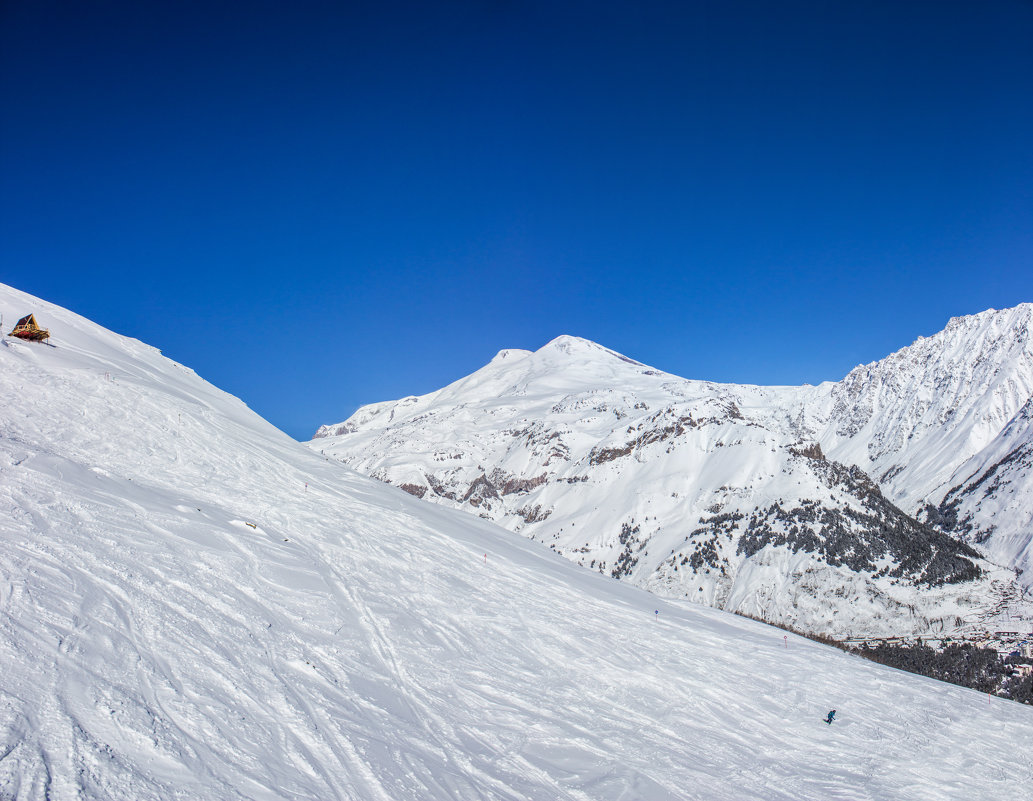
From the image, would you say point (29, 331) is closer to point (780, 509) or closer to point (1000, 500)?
point (780, 509)

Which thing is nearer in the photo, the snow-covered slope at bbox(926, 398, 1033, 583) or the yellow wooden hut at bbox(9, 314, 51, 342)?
the yellow wooden hut at bbox(9, 314, 51, 342)

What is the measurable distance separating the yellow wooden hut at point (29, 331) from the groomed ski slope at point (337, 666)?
1.50m

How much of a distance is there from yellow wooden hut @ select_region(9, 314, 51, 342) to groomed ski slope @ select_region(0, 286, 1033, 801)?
59.2 inches

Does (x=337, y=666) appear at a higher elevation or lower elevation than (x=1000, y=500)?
lower

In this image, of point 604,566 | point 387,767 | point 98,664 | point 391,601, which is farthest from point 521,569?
point 604,566

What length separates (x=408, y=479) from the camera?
194 meters

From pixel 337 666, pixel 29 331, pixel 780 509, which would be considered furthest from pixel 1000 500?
pixel 29 331

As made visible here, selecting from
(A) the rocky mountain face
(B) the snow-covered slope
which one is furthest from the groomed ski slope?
(B) the snow-covered slope

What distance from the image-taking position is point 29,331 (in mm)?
30203

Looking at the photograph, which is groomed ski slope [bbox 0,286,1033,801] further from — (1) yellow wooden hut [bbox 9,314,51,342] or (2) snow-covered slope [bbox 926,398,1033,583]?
(2) snow-covered slope [bbox 926,398,1033,583]

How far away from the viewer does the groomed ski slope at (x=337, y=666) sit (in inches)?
351

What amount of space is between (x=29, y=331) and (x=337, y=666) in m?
29.3

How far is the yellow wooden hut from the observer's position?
29.8 metres

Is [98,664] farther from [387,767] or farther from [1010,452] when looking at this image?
[1010,452]
